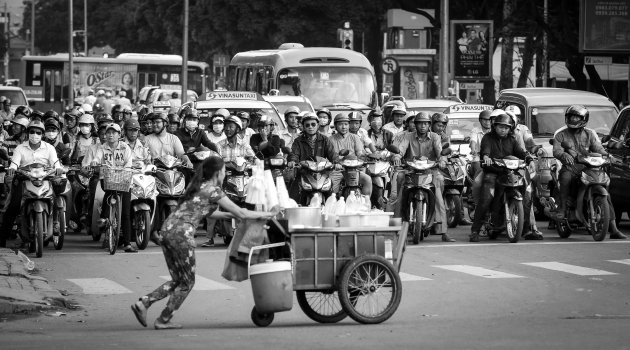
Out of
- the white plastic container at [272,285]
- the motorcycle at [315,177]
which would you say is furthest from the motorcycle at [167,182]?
the white plastic container at [272,285]

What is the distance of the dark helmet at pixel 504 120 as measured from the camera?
755 inches

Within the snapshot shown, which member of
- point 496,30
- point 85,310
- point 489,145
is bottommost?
point 85,310

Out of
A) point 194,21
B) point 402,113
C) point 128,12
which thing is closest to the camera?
point 402,113

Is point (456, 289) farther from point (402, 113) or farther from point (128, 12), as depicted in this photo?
point (128, 12)

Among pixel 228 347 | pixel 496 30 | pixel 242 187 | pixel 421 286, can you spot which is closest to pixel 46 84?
pixel 496 30

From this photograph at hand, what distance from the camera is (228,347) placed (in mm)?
10461

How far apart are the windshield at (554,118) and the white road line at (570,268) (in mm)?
6797

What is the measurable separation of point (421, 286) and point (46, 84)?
148 feet

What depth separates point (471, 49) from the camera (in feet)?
128

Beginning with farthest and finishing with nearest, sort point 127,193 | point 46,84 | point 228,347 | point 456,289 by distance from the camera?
point 46,84 → point 127,193 → point 456,289 → point 228,347

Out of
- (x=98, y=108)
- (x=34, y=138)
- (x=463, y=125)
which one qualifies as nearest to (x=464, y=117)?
(x=463, y=125)

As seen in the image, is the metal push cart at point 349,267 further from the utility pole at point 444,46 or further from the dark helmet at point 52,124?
the utility pole at point 444,46

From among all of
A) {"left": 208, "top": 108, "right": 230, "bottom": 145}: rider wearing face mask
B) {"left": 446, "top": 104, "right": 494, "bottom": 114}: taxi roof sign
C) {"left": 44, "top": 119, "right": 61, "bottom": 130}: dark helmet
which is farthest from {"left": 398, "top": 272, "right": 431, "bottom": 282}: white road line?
{"left": 446, "top": 104, "right": 494, "bottom": 114}: taxi roof sign

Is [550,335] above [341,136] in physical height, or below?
below
